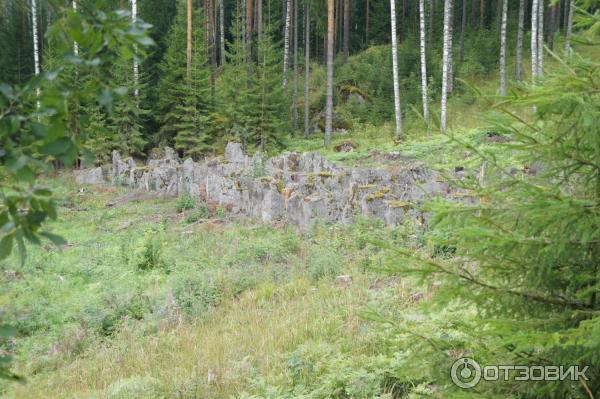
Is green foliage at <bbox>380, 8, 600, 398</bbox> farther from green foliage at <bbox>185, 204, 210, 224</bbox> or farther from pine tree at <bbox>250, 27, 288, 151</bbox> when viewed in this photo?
pine tree at <bbox>250, 27, 288, 151</bbox>

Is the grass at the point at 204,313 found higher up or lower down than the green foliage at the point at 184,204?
lower down

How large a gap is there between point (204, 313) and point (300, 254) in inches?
119

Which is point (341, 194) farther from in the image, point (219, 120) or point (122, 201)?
point (219, 120)

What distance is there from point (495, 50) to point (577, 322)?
3029 cm

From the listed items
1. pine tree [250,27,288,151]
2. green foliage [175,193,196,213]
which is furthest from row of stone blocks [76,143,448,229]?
pine tree [250,27,288,151]

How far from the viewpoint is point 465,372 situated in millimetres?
2775

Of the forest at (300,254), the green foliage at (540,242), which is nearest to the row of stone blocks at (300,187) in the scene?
the forest at (300,254)

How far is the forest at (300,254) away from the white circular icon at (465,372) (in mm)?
11

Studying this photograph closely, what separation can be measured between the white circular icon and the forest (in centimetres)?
1

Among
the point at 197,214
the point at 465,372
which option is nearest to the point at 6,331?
the point at 465,372

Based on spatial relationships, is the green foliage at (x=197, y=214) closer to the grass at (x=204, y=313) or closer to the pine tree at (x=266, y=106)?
the grass at (x=204, y=313)

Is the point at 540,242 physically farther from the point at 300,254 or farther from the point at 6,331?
the point at 300,254

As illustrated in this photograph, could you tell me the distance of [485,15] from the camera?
126ft

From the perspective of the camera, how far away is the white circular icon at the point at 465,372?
2.74 meters
